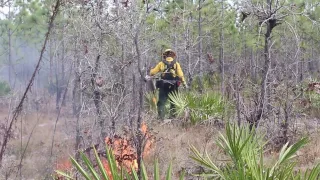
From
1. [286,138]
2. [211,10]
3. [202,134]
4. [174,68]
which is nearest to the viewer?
[286,138]

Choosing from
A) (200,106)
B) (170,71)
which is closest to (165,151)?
(200,106)

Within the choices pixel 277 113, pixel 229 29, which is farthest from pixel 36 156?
pixel 229 29

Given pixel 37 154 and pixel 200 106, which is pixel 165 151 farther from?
pixel 37 154

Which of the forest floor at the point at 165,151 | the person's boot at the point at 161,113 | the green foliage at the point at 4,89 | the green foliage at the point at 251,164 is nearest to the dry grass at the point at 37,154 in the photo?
the forest floor at the point at 165,151

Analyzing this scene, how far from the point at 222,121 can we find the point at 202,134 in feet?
1.87

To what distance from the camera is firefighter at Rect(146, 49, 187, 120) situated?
9000 mm

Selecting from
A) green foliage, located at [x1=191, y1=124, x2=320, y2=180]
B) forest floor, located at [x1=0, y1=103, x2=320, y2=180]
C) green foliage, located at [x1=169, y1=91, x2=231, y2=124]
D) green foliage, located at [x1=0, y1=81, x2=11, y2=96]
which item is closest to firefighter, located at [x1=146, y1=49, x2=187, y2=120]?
green foliage, located at [x1=169, y1=91, x2=231, y2=124]

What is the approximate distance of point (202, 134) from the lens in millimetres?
8047

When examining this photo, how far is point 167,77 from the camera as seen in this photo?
30.4 ft

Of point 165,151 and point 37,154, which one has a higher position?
point 165,151

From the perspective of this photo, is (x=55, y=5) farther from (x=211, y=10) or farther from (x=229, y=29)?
(x=229, y=29)

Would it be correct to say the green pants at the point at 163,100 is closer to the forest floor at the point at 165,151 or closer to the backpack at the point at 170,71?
the backpack at the point at 170,71

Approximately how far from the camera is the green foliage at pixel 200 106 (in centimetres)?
870

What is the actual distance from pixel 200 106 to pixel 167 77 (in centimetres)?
92
